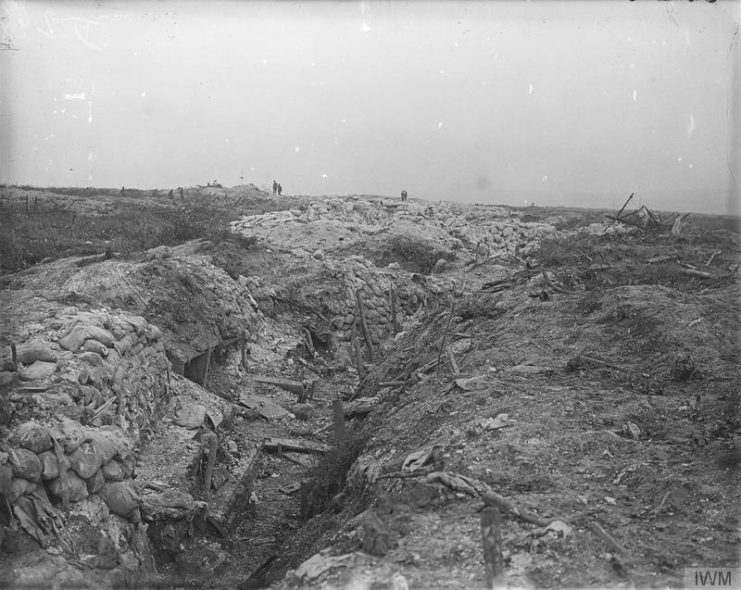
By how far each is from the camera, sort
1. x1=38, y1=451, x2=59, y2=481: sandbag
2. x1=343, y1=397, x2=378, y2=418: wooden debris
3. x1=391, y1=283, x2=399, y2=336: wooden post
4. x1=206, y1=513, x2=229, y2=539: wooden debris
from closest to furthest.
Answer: x1=38, y1=451, x2=59, y2=481: sandbag → x1=206, y1=513, x2=229, y2=539: wooden debris → x1=343, y1=397, x2=378, y2=418: wooden debris → x1=391, y1=283, x2=399, y2=336: wooden post

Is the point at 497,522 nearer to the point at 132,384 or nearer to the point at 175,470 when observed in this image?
the point at 175,470

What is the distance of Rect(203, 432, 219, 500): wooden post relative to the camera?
7383 mm

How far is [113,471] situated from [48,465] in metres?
0.80

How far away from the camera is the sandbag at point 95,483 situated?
5.50 meters

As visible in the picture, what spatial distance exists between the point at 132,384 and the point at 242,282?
289 inches

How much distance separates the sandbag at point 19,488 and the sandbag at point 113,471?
2.86 feet

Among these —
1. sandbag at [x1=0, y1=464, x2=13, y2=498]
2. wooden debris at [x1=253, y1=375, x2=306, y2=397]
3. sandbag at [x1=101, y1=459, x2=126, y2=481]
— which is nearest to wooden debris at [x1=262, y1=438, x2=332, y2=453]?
wooden debris at [x1=253, y1=375, x2=306, y2=397]

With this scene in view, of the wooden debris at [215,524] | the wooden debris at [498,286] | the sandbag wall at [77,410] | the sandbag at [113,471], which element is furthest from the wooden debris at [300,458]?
the wooden debris at [498,286]

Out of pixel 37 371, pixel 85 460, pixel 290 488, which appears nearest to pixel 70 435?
pixel 85 460

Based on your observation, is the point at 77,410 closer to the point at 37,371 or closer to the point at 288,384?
the point at 37,371

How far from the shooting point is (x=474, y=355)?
938 centimetres

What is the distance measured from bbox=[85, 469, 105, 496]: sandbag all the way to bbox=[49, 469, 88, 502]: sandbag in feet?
0.31

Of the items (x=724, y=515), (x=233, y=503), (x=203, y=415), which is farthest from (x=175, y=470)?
(x=724, y=515)

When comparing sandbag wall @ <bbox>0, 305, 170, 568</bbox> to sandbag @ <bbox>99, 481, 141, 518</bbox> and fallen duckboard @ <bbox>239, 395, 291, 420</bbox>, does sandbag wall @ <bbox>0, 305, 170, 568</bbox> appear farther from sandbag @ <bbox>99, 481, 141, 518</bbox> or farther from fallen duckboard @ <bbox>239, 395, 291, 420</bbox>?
fallen duckboard @ <bbox>239, 395, 291, 420</bbox>
